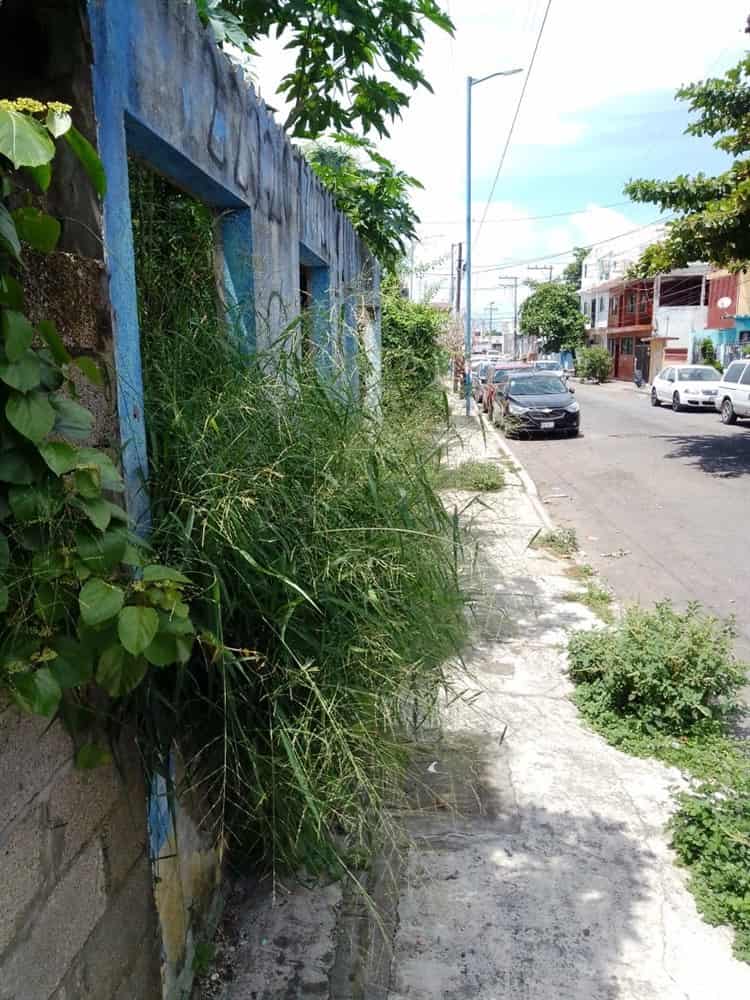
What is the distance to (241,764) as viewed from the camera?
2.07 metres

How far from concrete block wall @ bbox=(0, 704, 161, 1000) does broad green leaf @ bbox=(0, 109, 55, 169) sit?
98cm

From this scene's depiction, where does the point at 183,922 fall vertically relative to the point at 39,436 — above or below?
below

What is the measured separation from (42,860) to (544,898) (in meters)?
1.98

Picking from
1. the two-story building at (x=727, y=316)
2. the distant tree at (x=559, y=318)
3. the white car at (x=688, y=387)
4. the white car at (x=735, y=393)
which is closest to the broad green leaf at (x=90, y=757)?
the white car at (x=735, y=393)

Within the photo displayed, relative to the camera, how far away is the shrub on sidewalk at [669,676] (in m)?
4.02

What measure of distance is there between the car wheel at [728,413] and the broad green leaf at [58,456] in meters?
20.0

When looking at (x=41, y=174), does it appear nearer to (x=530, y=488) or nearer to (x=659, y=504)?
(x=659, y=504)

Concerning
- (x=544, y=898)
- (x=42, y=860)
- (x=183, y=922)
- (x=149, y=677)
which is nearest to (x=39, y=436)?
(x=149, y=677)

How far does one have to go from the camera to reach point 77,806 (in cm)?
181

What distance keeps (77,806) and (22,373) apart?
3.45ft

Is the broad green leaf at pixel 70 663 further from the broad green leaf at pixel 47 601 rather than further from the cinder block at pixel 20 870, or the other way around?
the cinder block at pixel 20 870

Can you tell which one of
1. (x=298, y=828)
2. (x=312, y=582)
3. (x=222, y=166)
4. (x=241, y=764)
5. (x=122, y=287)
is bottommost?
(x=298, y=828)

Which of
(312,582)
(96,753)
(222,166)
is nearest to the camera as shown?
(96,753)

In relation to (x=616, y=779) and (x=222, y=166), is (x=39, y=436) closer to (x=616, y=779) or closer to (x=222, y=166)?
(x=222, y=166)
